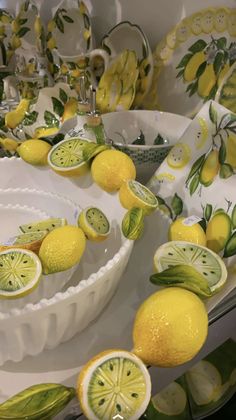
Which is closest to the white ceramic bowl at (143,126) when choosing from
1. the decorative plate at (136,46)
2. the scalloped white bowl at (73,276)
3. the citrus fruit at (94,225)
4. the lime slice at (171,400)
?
the decorative plate at (136,46)

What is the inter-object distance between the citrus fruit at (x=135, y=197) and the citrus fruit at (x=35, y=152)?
152mm

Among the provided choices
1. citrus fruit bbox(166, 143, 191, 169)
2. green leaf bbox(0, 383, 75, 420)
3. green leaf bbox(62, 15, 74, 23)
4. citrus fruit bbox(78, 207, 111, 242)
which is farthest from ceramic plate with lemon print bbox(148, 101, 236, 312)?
green leaf bbox(62, 15, 74, 23)

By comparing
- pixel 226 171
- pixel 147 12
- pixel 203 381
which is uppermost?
pixel 147 12

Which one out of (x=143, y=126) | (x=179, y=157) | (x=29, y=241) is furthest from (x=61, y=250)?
(x=143, y=126)

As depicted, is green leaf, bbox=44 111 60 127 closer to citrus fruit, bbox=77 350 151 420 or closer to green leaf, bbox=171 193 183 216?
green leaf, bbox=171 193 183 216

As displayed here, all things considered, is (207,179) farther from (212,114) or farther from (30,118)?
(30,118)

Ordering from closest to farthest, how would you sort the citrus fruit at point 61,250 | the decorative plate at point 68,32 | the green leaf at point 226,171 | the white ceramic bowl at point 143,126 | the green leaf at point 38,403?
the green leaf at point 38,403
the citrus fruit at point 61,250
the green leaf at point 226,171
the white ceramic bowl at point 143,126
the decorative plate at point 68,32

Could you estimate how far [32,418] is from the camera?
1.14ft

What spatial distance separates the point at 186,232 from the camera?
0.52 m

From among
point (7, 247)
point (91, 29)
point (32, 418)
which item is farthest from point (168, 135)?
point (32, 418)

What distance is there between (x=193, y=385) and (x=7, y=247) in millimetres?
286

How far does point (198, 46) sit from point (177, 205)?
38 centimetres

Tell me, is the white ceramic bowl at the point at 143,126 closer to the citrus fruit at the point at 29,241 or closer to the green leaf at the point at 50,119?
the green leaf at the point at 50,119

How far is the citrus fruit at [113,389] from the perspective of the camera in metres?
0.35
